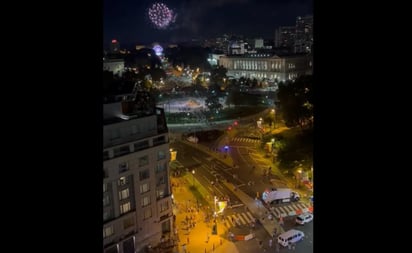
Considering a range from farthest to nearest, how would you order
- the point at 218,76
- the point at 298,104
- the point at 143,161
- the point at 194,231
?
the point at 218,76, the point at 298,104, the point at 194,231, the point at 143,161

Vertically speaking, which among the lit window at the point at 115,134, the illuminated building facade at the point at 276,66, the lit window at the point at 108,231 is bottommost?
the lit window at the point at 108,231

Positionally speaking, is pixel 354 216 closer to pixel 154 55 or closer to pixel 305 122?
pixel 305 122

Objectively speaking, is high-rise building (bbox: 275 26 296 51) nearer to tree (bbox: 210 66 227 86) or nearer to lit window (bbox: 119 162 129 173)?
tree (bbox: 210 66 227 86)

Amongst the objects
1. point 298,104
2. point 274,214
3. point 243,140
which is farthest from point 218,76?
point 274,214

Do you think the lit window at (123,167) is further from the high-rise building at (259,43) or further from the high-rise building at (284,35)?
the high-rise building at (284,35)

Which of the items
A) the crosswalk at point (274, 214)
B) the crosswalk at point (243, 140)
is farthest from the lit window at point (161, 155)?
the crosswalk at point (243, 140)

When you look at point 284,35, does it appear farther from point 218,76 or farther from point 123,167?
point 123,167
